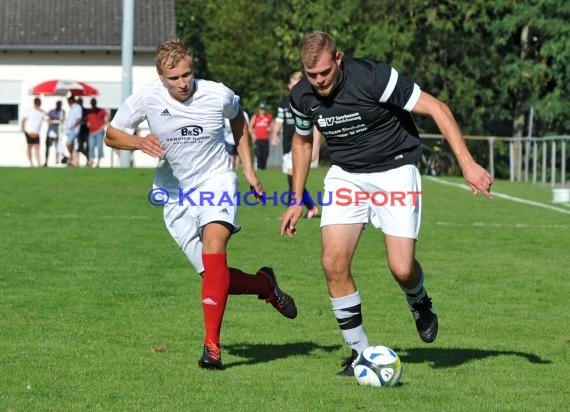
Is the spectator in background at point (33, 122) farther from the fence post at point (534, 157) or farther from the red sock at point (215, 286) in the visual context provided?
the red sock at point (215, 286)

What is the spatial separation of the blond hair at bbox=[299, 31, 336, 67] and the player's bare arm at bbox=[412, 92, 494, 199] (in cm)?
63

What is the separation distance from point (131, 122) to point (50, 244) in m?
7.57

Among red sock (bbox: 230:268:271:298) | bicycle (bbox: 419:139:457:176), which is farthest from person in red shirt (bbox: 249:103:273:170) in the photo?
red sock (bbox: 230:268:271:298)

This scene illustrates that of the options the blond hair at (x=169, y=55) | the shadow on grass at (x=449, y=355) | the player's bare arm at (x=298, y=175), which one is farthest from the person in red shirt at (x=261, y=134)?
the blond hair at (x=169, y=55)

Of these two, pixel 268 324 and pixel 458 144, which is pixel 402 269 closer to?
pixel 458 144

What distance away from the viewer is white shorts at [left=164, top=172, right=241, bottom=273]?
8617mm

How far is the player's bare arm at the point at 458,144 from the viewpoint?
25.0 feet

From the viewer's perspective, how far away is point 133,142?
Answer: 859cm

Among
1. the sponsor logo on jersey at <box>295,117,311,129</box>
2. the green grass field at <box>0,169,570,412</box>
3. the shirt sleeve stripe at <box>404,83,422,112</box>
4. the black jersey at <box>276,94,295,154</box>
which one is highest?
the shirt sleeve stripe at <box>404,83,422,112</box>

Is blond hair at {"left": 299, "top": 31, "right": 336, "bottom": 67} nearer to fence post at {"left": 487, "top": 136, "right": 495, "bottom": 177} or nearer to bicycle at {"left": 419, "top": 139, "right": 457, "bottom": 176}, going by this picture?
fence post at {"left": 487, "top": 136, "right": 495, "bottom": 177}

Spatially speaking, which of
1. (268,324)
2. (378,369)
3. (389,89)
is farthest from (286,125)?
(378,369)

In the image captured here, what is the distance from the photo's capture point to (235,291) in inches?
351

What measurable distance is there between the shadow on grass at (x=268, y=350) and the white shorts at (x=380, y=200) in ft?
3.36

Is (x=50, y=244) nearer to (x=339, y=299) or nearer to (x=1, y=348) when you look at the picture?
(x=1, y=348)
